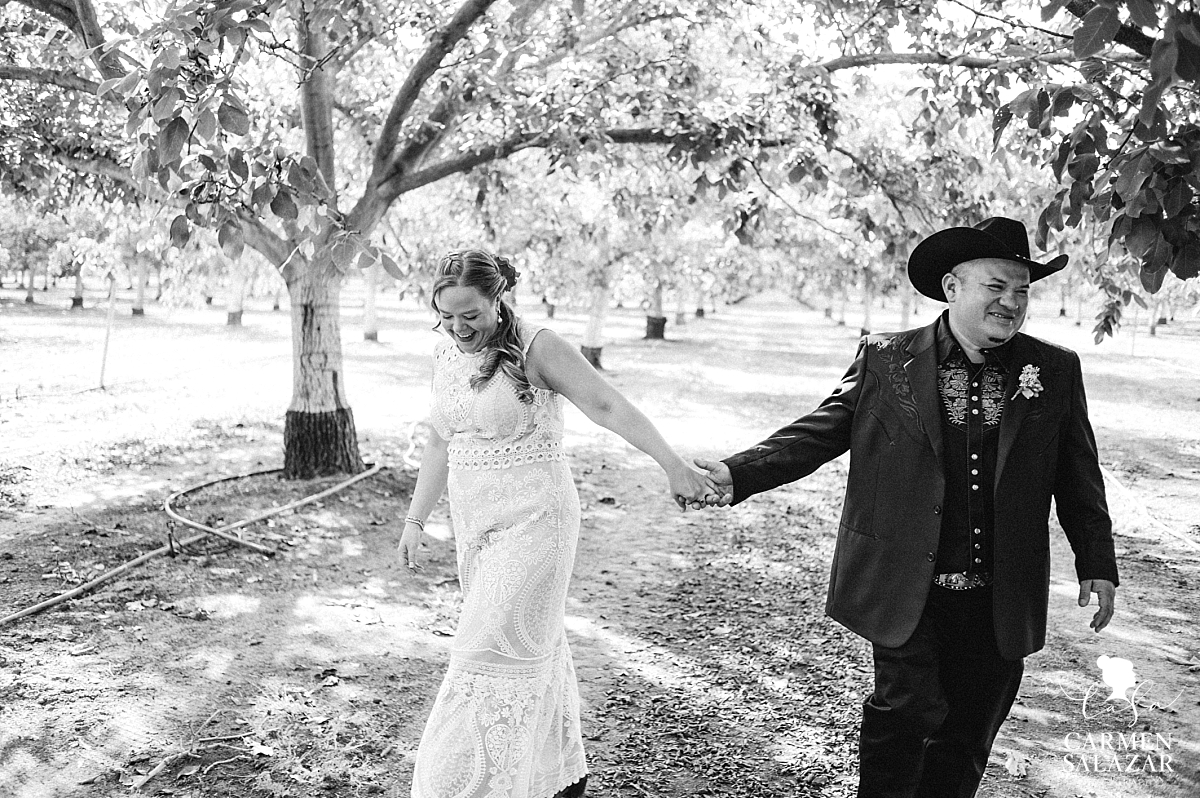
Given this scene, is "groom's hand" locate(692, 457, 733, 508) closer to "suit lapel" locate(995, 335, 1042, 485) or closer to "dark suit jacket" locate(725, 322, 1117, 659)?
"dark suit jacket" locate(725, 322, 1117, 659)

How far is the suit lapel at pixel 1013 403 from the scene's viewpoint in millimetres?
3254

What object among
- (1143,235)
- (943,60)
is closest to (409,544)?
(1143,235)

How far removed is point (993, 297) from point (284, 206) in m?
3.14

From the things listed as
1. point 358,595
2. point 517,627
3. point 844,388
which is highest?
point 844,388

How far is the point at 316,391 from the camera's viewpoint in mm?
10148

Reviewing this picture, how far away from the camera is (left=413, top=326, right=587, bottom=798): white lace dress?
3.47 m

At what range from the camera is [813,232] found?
17547 mm

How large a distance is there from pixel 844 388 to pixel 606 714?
7.93 ft

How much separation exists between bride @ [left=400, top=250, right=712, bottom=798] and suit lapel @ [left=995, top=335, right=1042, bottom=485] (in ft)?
3.43

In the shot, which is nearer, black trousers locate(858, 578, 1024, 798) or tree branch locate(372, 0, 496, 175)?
black trousers locate(858, 578, 1024, 798)

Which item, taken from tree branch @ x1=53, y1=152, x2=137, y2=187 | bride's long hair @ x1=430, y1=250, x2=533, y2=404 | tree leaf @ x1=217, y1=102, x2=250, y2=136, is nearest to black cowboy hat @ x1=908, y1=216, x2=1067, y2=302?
bride's long hair @ x1=430, y1=250, x2=533, y2=404

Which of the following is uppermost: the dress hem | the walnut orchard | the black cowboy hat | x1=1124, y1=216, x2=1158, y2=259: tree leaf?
x1=1124, y1=216, x2=1158, y2=259: tree leaf

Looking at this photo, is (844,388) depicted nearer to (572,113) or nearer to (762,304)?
(572,113)

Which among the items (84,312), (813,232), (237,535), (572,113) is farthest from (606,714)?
(84,312)
